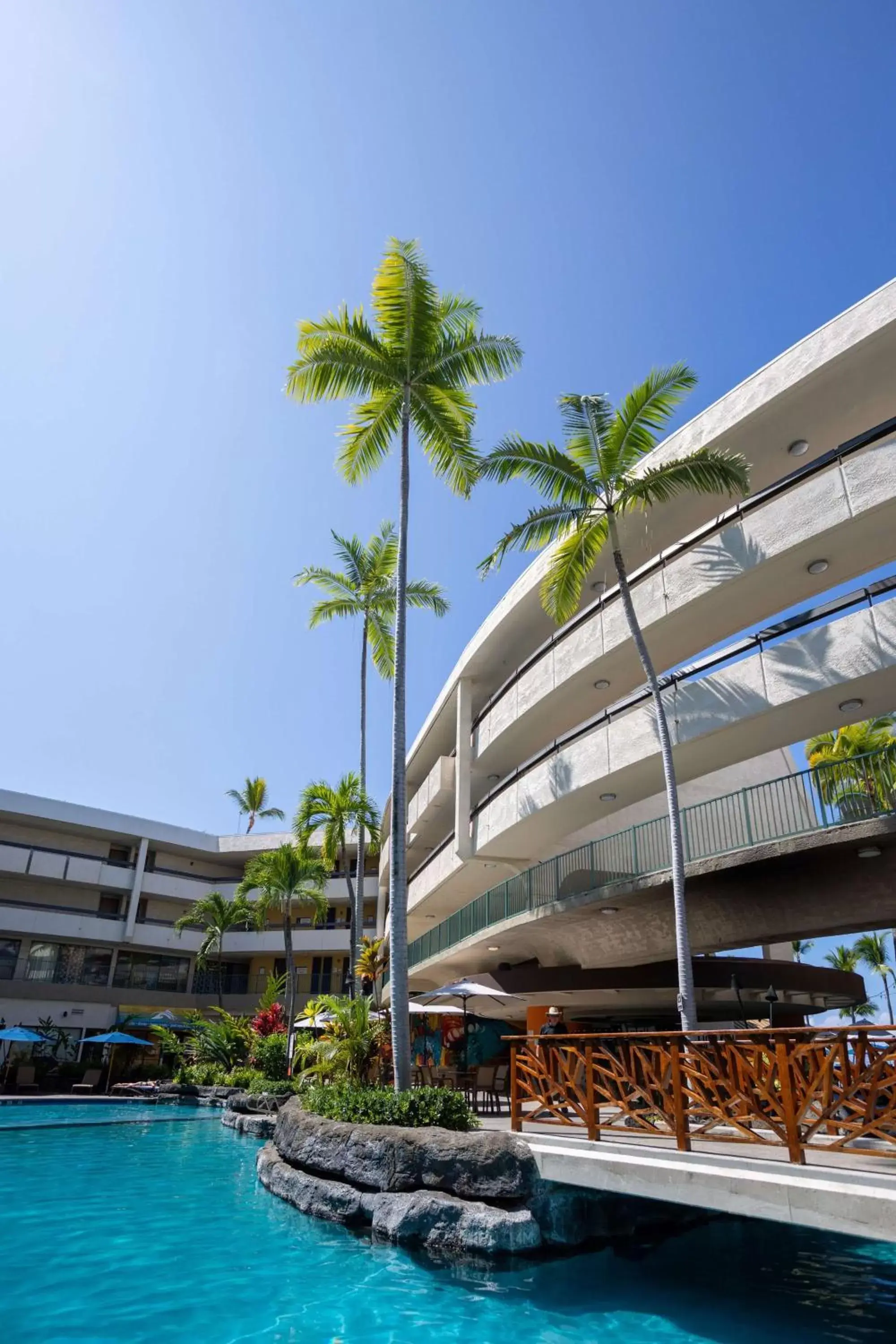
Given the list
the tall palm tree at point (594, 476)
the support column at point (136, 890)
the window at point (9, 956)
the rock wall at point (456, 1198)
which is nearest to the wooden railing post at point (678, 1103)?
the rock wall at point (456, 1198)

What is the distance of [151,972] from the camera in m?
43.7

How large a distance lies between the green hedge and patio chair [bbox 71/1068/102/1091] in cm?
2635

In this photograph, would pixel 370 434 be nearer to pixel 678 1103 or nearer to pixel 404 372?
pixel 404 372

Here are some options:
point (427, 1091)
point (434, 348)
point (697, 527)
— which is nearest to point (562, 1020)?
point (427, 1091)

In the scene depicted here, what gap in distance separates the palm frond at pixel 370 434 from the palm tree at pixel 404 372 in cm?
2

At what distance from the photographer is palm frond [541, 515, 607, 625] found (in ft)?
51.8

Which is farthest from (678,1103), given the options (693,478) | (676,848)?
(693,478)

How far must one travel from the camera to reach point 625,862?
1720cm

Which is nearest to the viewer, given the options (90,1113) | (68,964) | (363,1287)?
(363,1287)

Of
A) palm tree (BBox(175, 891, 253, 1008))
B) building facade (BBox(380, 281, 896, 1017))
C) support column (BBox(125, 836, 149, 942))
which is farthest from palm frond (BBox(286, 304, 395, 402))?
support column (BBox(125, 836, 149, 942))

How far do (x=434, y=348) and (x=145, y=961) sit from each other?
38.7 meters

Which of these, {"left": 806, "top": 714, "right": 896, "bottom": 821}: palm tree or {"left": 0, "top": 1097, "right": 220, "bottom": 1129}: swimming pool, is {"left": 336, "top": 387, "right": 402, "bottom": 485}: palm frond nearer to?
{"left": 806, "top": 714, "right": 896, "bottom": 821}: palm tree

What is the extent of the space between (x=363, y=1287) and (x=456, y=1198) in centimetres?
176

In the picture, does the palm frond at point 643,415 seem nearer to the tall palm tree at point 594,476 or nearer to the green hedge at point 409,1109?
the tall palm tree at point 594,476
